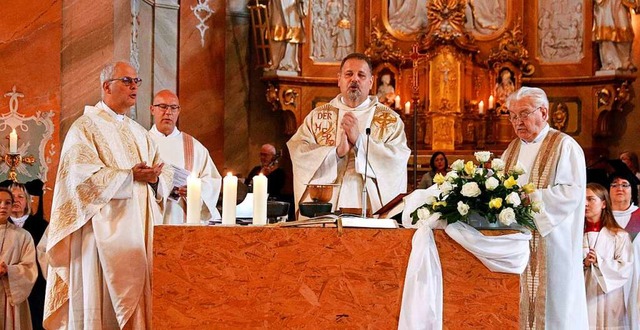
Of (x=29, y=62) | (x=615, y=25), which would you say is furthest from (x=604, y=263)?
(x=615, y=25)

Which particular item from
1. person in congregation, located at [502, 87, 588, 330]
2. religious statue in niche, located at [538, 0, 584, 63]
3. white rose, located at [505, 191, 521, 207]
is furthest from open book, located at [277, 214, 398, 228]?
religious statue in niche, located at [538, 0, 584, 63]

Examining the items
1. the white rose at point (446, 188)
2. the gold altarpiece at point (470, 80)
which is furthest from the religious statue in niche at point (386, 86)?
the white rose at point (446, 188)

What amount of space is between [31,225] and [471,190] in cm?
446

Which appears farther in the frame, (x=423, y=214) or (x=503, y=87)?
(x=503, y=87)

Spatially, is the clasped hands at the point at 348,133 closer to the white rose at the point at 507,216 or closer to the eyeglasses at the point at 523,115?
the eyeglasses at the point at 523,115

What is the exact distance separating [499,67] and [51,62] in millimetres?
6401

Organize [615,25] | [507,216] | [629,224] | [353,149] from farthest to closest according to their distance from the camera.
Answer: [615,25], [629,224], [353,149], [507,216]

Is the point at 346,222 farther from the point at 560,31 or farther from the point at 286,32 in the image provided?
the point at 560,31

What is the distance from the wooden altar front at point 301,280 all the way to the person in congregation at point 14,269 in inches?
110

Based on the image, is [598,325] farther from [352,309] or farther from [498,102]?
[498,102]

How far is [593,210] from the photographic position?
25.7 feet

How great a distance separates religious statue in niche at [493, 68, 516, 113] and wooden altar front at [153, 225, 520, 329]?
8721mm

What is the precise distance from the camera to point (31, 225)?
8.45 meters

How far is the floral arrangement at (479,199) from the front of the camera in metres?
5.19
